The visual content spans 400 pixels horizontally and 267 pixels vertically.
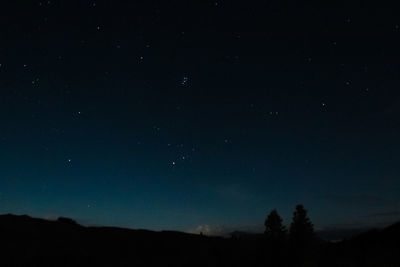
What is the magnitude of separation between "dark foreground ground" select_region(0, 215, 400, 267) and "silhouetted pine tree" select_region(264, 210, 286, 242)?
0.64m

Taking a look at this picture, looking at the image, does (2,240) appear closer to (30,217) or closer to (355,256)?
(30,217)

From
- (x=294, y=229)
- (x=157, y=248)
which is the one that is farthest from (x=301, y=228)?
(x=157, y=248)

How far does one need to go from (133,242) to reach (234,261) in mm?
26439

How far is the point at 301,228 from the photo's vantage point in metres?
40.1

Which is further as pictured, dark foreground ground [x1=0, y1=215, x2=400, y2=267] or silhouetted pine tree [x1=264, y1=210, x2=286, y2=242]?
dark foreground ground [x1=0, y1=215, x2=400, y2=267]

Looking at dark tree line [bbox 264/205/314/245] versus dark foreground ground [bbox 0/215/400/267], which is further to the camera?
dark foreground ground [bbox 0/215/400/267]

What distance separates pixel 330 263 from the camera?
48.9 metres

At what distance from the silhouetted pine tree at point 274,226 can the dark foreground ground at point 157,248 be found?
645 mm

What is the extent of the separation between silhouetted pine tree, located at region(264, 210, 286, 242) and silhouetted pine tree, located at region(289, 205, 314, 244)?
929mm

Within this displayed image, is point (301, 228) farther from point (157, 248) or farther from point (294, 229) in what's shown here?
point (157, 248)

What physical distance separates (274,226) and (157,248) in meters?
35.3

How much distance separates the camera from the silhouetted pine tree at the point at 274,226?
39.9 m

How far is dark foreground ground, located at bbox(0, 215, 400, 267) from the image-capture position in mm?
45581

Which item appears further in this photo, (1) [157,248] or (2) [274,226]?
(1) [157,248]
